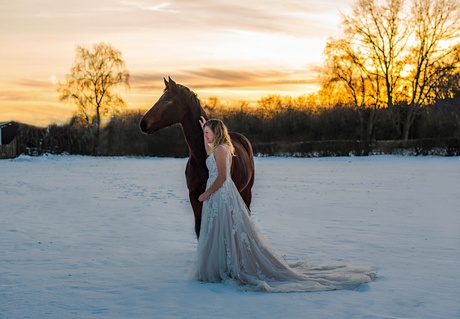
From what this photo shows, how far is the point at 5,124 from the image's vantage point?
139 feet

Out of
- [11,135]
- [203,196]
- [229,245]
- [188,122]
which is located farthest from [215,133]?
[11,135]

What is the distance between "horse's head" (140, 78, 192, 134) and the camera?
5867 millimetres

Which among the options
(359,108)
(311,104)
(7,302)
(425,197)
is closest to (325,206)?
(425,197)

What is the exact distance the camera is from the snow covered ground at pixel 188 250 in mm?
4684

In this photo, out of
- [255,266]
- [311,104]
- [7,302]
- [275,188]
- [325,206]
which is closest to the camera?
[7,302]

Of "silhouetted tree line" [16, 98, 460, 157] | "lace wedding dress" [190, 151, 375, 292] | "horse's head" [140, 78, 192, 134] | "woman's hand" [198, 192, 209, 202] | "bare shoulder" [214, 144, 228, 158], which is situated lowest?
"lace wedding dress" [190, 151, 375, 292]

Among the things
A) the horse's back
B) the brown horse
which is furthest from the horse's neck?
the horse's back

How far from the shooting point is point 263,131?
41594mm

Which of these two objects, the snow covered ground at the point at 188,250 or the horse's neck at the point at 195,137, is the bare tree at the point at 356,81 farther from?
the horse's neck at the point at 195,137

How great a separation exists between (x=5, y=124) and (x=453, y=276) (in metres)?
41.5

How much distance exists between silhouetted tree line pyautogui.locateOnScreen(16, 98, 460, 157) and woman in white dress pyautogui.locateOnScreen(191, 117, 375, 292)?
30.1m

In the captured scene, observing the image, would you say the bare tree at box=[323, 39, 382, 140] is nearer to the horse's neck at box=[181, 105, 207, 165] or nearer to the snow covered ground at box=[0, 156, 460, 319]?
the snow covered ground at box=[0, 156, 460, 319]

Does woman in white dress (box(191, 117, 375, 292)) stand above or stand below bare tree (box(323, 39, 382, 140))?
below

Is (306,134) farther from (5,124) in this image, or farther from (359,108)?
(5,124)
